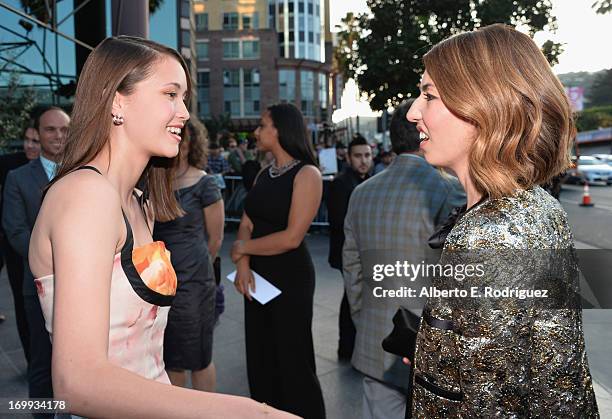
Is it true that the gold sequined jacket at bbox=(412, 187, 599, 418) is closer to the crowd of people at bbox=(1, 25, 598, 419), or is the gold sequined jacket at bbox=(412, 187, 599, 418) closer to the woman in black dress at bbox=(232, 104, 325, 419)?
the crowd of people at bbox=(1, 25, 598, 419)

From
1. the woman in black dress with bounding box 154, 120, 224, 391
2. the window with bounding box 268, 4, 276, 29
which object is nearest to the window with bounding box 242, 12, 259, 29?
the window with bounding box 268, 4, 276, 29

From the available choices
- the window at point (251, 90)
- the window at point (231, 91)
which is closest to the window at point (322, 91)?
the window at point (251, 90)

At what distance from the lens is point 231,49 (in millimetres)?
59438

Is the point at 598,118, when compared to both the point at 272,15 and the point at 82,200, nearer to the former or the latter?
the point at 272,15

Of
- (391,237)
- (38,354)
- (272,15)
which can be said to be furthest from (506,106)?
(272,15)

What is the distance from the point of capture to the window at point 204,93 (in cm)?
5969

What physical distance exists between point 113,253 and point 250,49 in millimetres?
61116

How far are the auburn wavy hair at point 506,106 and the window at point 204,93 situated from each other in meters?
60.1

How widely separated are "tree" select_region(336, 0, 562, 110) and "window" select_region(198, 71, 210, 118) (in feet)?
134

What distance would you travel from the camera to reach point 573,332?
1325 mm

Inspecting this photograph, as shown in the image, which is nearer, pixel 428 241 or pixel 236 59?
pixel 428 241

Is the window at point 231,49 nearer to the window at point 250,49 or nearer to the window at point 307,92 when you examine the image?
the window at point 250,49

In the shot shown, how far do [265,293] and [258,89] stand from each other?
58.7 meters

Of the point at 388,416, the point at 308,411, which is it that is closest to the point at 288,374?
the point at 308,411
